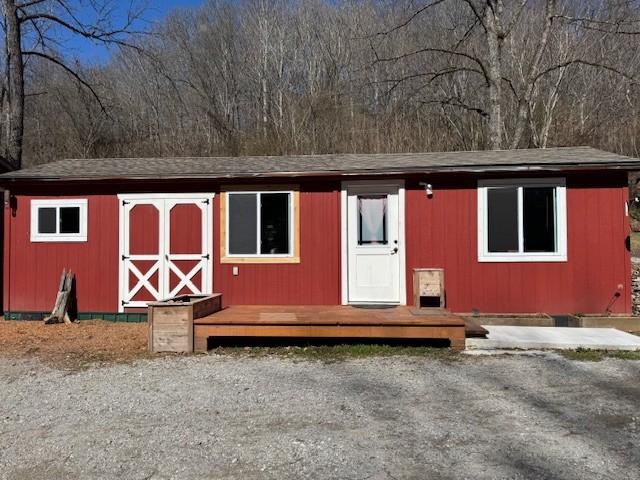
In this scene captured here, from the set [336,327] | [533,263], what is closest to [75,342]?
[336,327]

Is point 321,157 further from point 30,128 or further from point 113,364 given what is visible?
point 30,128

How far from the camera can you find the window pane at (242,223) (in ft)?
28.0

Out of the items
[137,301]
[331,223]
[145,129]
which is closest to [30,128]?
[145,129]

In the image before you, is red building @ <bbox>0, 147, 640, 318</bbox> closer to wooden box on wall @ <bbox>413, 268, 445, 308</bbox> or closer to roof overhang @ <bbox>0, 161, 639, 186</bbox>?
roof overhang @ <bbox>0, 161, 639, 186</bbox>

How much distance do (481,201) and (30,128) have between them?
23.7m

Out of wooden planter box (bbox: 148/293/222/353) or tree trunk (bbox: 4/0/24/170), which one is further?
tree trunk (bbox: 4/0/24/170)

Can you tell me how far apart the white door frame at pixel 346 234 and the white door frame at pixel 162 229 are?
221 centimetres

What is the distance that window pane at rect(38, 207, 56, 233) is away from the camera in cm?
890

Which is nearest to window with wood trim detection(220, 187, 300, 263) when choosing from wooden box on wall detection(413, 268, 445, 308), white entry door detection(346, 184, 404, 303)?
white entry door detection(346, 184, 404, 303)

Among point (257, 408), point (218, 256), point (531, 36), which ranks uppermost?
point (531, 36)

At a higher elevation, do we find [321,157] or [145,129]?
[145,129]

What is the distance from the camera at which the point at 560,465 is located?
10.3 ft

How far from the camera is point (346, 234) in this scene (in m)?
8.40

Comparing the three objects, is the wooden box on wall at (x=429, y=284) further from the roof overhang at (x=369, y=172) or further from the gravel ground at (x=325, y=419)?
the gravel ground at (x=325, y=419)
